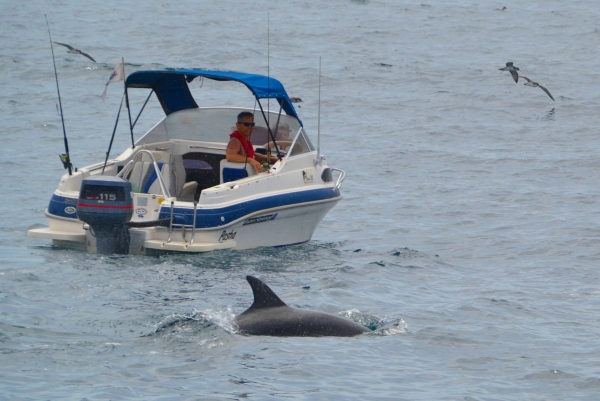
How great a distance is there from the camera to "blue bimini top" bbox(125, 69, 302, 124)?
12.8m

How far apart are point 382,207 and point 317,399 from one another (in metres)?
10.1

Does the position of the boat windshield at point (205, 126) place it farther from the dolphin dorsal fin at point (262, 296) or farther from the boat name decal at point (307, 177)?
the dolphin dorsal fin at point (262, 296)

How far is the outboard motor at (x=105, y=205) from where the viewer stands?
11234 mm

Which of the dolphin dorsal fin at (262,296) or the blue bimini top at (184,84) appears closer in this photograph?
the dolphin dorsal fin at (262,296)

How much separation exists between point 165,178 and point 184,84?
242cm

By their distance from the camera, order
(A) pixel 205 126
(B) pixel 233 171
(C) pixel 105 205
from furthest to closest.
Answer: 1. (A) pixel 205 126
2. (B) pixel 233 171
3. (C) pixel 105 205

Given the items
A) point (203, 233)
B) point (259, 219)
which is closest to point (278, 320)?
point (203, 233)

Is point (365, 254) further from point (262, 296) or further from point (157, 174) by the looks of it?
point (262, 296)

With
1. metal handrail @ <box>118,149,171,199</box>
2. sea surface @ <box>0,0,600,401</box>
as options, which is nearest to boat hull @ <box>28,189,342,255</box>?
sea surface @ <box>0,0,600,401</box>

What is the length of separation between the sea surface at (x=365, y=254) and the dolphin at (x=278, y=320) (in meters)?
0.10

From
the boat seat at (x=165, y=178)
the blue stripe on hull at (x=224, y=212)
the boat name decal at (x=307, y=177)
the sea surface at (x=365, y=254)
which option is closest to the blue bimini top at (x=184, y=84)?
the boat name decal at (x=307, y=177)

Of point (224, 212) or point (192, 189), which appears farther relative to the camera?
point (192, 189)

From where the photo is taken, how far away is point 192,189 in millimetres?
13188

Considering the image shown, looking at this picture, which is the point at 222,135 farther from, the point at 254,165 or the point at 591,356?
the point at 591,356
